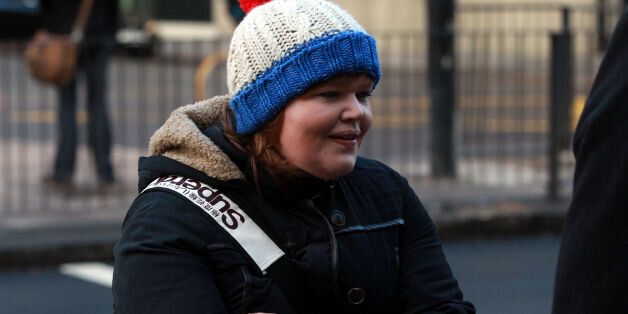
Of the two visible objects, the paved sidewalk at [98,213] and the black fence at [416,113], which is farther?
the black fence at [416,113]

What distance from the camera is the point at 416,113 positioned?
35.8ft

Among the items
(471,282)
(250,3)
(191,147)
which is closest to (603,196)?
(191,147)

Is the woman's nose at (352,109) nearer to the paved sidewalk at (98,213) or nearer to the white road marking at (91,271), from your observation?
the white road marking at (91,271)

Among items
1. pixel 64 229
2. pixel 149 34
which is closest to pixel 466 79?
pixel 64 229

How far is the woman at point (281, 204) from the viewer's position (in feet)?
7.56

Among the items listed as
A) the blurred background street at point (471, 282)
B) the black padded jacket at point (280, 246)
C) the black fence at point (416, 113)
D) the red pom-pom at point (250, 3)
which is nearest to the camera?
the black padded jacket at point (280, 246)

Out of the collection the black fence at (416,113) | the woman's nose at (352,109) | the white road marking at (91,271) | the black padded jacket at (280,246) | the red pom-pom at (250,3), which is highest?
the red pom-pom at (250,3)

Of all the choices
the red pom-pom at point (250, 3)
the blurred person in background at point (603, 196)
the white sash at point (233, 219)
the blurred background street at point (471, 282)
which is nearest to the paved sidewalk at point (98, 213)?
the blurred background street at point (471, 282)

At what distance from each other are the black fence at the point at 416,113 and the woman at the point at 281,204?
701cm

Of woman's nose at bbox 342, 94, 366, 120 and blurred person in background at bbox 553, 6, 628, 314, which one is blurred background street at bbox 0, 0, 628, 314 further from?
blurred person in background at bbox 553, 6, 628, 314

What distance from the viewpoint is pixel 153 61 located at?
12938mm

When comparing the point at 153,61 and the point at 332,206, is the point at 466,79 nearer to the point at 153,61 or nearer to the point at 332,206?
the point at 153,61

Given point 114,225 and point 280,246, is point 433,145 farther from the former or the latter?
Answer: point 280,246

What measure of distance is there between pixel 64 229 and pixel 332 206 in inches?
257
